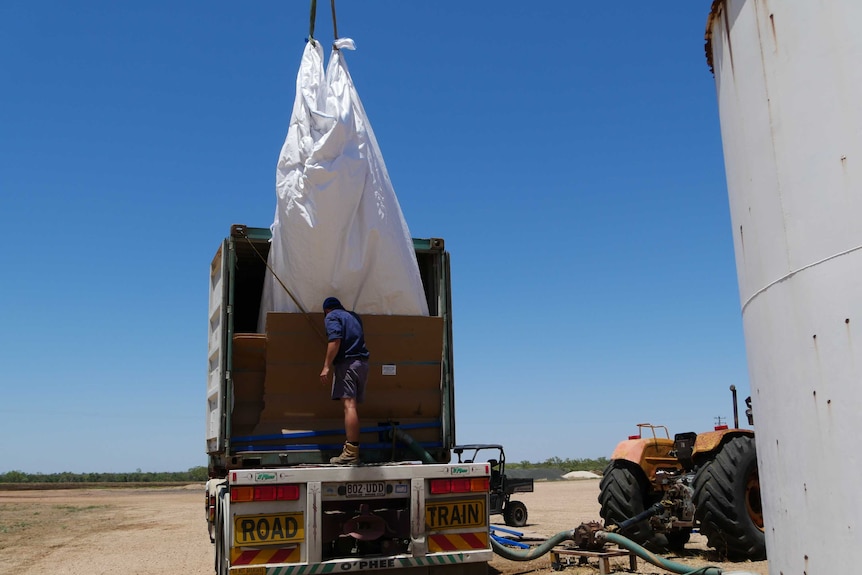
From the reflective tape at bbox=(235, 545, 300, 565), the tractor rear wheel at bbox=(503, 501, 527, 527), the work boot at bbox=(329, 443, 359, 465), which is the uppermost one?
the work boot at bbox=(329, 443, 359, 465)

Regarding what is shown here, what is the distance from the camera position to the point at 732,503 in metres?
8.10

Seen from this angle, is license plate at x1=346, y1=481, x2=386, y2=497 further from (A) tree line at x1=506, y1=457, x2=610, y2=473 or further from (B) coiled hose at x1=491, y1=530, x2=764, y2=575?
(A) tree line at x1=506, y1=457, x2=610, y2=473

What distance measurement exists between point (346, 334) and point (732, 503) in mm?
4413

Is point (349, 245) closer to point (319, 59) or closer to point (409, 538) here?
point (319, 59)

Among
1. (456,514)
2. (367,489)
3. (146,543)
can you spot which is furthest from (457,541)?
(146,543)

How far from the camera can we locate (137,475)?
76.4 m

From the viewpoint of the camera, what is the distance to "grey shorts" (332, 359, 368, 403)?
644 centimetres

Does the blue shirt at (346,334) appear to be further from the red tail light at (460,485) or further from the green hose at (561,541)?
the green hose at (561,541)

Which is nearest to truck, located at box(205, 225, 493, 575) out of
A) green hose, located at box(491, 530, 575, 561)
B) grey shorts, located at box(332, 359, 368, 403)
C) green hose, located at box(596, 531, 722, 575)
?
grey shorts, located at box(332, 359, 368, 403)

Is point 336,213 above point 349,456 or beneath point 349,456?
above

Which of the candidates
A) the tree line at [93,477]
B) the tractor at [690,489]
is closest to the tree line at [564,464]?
the tree line at [93,477]

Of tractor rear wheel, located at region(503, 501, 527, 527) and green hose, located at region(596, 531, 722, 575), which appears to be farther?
tractor rear wheel, located at region(503, 501, 527, 527)

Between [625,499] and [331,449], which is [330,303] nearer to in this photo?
[331,449]

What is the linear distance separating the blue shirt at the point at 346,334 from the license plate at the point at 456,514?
1.31 metres
